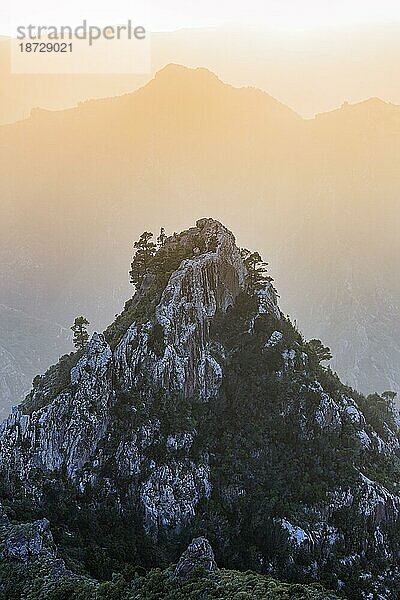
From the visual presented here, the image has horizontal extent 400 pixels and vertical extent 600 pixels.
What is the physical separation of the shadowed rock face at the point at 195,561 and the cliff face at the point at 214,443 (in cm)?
1408

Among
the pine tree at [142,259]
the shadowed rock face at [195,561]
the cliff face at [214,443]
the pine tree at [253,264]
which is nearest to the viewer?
the shadowed rock face at [195,561]

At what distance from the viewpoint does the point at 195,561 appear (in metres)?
43.9

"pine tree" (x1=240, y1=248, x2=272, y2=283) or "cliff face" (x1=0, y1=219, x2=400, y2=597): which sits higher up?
"pine tree" (x1=240, y1=248, x2=272, y2=283)

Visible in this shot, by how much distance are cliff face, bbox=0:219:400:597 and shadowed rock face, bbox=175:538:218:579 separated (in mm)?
14083

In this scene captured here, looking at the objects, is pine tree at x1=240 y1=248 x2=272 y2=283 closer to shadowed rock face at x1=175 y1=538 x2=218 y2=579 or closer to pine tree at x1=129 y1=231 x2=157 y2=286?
pine tree at x1=129 y1=231 x2=157 y2=286

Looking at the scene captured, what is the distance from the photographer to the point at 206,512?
61.7 metres

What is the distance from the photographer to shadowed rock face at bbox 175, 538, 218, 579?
142 ft

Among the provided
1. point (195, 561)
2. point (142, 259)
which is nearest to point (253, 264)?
point (142, 259)

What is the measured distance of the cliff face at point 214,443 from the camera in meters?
59.8

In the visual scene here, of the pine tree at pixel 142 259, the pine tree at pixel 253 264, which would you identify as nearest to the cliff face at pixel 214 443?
the pine tree at pixel 253 264

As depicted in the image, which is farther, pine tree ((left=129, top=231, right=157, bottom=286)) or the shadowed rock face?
pine tree ((left=129, top=231, right=157, bottom=286))

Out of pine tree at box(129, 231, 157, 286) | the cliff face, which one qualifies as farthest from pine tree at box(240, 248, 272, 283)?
pine tree at box(129, 231, 157, 286)

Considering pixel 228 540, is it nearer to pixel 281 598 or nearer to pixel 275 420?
pixel 275 420

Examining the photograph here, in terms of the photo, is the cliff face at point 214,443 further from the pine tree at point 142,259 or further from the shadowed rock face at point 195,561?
the shadowed rock face at point 195,561
